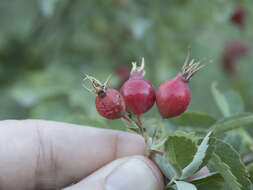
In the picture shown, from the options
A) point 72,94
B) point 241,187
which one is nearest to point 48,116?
point 72,94

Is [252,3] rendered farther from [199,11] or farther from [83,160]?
[83,160]

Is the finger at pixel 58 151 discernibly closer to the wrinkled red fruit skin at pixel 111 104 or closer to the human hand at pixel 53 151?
the human hand at pixel 53 151

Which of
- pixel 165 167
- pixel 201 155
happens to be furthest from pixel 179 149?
pixel 165 167

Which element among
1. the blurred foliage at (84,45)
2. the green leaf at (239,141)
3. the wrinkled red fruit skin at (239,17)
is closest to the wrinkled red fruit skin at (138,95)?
the green leaf at (239,141)

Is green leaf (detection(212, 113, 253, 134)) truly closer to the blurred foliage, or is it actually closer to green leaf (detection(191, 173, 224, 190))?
green leaf (detection(191, 173, 224, 190))

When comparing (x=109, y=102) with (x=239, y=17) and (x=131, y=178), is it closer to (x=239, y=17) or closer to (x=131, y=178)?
(x=131, y=178)

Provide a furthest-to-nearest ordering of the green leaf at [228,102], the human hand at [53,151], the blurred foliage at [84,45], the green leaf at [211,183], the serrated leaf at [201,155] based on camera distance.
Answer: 1. the blurred foliage at [84,45]
2. the green leaf at [228,102]
3. the human hand at [53,151]
4. the green leaf at [211,183]
5. the serrated leaf at [201,155]
